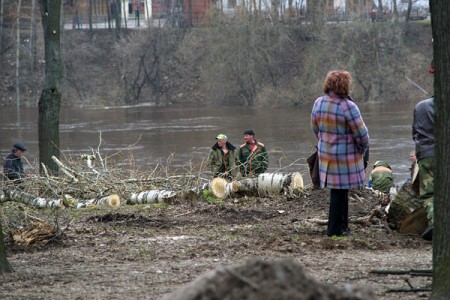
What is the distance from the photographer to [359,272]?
7.27 m

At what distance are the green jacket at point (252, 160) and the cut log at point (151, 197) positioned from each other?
196 centimetres

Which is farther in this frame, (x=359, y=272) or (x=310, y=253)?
(x=310, y=253)

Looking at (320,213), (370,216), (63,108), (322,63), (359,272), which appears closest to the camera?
(359,272)

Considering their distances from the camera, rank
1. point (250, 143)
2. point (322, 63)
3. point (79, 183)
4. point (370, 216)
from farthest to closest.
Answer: point (322, 63) < point (250, 143) < point (79, 183) < point (370, 216)

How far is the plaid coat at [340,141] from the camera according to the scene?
9070 millimetres

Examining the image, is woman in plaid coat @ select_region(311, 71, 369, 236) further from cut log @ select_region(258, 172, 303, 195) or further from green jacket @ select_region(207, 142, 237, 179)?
green jacket @ select_region(207, 142, 237, 179)

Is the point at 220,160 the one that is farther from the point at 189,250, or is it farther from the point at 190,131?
the point at 190,131

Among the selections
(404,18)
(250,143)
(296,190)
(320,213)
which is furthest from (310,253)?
(404,18)

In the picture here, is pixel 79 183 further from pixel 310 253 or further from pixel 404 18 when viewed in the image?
pixel 404 18

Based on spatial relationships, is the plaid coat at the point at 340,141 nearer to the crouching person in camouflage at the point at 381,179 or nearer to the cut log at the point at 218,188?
the cut log at the point at 218,188

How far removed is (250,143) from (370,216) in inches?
265

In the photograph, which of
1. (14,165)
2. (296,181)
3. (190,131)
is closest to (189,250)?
(296,181)

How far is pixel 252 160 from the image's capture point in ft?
52.9

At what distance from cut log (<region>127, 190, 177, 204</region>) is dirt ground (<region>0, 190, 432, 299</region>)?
93cm
